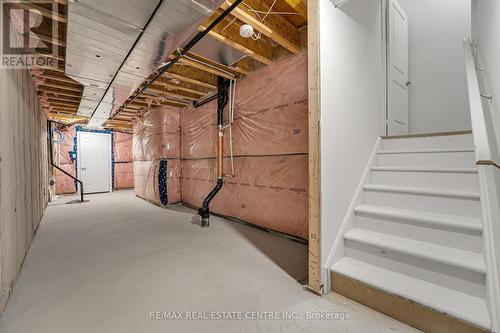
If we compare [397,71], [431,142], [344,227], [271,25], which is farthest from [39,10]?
[397,71]

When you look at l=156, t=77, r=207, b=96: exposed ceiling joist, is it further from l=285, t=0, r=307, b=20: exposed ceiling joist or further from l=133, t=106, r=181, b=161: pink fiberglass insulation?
l=285, t=0, r=307, b=20: exposed ceiling joist

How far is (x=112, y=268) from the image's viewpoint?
1.95 metres

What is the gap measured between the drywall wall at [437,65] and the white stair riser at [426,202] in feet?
6.97

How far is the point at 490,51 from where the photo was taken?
1420 millimetres

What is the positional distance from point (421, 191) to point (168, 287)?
2.16 m

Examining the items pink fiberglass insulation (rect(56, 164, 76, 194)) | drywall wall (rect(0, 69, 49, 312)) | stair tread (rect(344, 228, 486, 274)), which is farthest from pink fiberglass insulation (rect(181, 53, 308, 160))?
pink fiberglass insulation (rect(56, 164, 76, 194))

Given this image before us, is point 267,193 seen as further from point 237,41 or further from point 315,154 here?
point 237,41

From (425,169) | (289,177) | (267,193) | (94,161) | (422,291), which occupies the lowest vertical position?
(422,291)

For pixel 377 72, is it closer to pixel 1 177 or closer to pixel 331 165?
pixel 331 165

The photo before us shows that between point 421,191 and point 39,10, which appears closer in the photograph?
point 421,191

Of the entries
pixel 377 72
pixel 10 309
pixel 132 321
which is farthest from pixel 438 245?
pixel 10 309

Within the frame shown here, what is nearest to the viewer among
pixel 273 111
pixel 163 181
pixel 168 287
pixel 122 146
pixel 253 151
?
pixel 168 287

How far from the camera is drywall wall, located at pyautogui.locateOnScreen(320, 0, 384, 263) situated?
5.18 feet

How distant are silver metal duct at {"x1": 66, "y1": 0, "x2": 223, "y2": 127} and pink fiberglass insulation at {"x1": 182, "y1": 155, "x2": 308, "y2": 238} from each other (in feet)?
6.01
